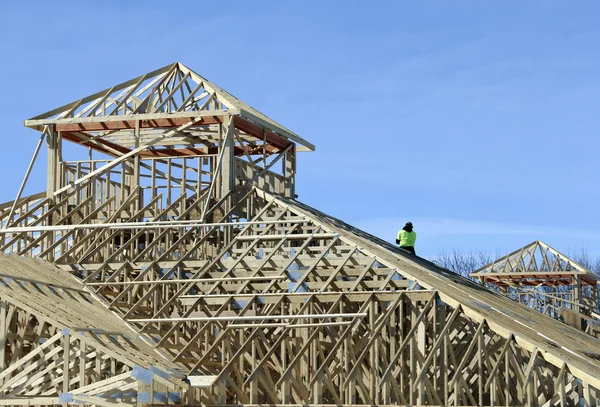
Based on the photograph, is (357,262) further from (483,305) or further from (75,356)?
(75,356)

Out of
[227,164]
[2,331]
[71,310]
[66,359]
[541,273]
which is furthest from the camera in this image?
[541,273]

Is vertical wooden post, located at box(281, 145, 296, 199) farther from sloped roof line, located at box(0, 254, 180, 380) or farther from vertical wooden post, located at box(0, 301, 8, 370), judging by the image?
vertical wooden post, located at box(0, 301, 8, 370)

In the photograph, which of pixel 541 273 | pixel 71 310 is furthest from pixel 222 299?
pixel 541 273

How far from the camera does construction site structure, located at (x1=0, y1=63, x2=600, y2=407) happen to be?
862 inches

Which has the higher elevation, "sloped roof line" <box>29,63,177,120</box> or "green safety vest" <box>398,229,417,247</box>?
"sloped roof line" <box>29,63,177,120</box>

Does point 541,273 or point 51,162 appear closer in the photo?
point 51,162

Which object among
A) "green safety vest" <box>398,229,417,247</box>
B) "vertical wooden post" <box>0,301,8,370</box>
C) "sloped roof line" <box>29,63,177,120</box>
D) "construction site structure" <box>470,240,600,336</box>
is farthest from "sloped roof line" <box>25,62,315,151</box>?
"construction site structure" <box>470,240,600,336</box>

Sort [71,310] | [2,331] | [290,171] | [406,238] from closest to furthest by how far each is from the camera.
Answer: [2,331]
[71,310]
[406,238]
[290,171]

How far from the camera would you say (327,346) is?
26.8 m

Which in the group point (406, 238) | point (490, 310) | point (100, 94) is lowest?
point (490, 310)

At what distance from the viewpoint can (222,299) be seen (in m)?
25.9

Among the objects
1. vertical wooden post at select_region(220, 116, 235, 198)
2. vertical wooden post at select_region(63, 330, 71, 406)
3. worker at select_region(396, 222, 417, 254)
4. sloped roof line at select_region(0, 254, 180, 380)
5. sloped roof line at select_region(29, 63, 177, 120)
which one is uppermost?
sloped roof line at select_region(29, 63, 177, 120)

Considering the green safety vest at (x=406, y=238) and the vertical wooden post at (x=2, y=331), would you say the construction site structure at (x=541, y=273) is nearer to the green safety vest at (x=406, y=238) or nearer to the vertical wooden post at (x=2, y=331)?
the green safety vest at (x=406, y=238)

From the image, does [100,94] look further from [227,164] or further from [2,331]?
[2,331]
